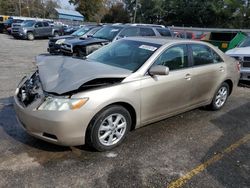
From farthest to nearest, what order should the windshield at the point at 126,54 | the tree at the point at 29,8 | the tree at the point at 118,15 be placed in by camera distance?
the tree at the point at 29,8
the tree at the point at 118,15
the windshield at the point at 126,54

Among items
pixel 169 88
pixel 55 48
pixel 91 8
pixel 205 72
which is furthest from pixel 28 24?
pixel 91 8

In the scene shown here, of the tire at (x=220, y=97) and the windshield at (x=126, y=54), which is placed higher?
the windshield at (x=126, y=54)

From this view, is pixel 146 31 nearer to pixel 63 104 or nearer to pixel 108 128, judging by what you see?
pixel 108 128

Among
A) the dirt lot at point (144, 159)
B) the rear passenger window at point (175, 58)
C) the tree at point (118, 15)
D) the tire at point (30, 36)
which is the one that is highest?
the tree at point (118, 15)

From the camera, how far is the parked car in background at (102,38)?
9938 mm

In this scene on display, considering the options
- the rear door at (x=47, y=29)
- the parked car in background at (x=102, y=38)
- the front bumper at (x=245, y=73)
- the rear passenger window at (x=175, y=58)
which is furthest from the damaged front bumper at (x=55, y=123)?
the rear door at (x=47, y=29)

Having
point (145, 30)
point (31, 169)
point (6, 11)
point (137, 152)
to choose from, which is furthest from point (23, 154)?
point (6, 11)

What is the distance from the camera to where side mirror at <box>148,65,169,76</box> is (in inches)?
154

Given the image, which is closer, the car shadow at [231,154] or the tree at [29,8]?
the car shadow at [231,154]

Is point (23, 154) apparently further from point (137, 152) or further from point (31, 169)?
point (137, 152)

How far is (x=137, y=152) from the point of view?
12.5 feet

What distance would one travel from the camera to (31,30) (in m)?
24.8

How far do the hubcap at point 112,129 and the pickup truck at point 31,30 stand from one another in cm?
2283

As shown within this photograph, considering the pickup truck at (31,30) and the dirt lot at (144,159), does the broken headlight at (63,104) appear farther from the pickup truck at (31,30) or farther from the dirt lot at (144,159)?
the pickup truck at (31,30)
